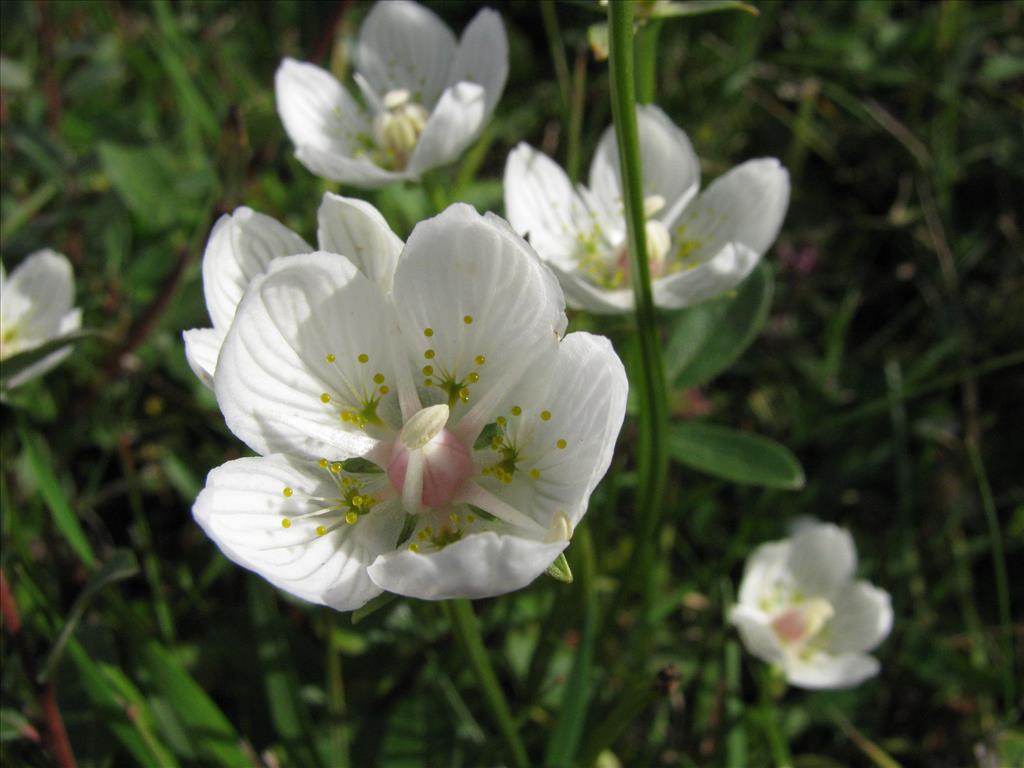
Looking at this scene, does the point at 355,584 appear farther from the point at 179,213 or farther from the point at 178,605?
the point at 179,213

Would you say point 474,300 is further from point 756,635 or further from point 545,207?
point 756,635

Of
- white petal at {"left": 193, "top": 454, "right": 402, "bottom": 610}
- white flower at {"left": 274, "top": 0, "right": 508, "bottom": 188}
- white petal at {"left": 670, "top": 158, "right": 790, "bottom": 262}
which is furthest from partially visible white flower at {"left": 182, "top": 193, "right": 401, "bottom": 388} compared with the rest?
white petal at {"left": 670, "top": 158, "right": 790, "bottom": 262}

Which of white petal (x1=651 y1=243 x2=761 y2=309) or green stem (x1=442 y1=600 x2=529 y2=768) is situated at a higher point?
white petal (x1=651 y1=243 x2=761 y2=309)

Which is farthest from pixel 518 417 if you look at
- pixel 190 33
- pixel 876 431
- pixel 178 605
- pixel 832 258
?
pixel 190 33

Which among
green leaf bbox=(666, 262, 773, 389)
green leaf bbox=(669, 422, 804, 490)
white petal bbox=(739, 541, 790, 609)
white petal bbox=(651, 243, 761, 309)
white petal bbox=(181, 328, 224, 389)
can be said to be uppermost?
white petal bbox=(181, 328, 224, 389)

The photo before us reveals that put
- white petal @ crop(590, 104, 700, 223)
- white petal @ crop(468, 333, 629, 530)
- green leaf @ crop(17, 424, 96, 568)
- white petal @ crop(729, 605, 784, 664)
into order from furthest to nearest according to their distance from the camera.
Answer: white petal @ crop(729, 605, 784, 664)
white petal @ crop(590, 104, 700, 223)
green leaf @ crop(17, 424, 96, 568)
white petal @ crop(468, 333, 629, 530)

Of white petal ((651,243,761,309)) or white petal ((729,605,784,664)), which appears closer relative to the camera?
white petal ((651,243,761,309))

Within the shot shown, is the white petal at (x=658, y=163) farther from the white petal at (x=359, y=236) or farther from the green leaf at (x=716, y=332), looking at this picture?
the white petal at (x=359, y=236)

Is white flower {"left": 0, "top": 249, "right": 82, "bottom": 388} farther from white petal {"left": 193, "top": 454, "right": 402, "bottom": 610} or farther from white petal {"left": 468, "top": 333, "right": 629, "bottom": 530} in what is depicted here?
white petal {"left": 468, "top": 333, "right": 629, "bottom": 530}
